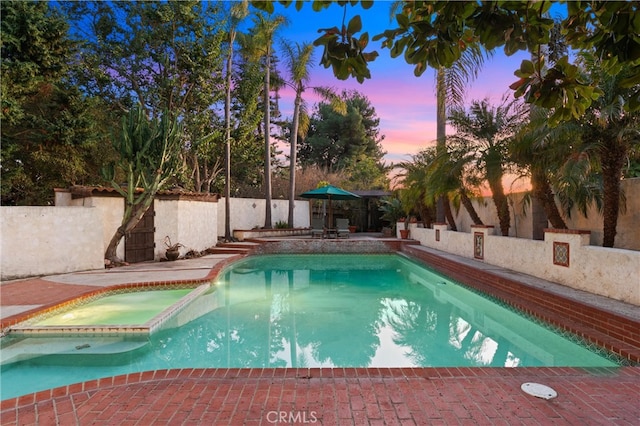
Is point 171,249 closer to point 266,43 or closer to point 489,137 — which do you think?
point 489,137

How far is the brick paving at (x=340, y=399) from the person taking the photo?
9.07 feet

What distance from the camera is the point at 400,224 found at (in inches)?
744

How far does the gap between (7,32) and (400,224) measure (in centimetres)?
1675

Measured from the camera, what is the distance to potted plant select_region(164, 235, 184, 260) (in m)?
11.9

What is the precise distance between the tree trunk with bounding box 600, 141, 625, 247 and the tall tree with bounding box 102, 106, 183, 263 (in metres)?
10.7

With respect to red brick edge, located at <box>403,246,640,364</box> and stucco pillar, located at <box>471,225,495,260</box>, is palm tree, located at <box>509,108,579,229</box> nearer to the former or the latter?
stucco pillar, located at <box>471,225,495,260</box>

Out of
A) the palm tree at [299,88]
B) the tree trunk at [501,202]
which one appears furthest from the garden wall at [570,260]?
the palm tree at [299,88]

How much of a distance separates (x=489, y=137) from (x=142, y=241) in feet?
36.0

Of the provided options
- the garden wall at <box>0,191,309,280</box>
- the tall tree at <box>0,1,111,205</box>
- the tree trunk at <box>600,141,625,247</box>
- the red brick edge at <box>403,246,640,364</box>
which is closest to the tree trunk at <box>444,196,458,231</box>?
the red brick edge at <box>403,246,640,364</box>

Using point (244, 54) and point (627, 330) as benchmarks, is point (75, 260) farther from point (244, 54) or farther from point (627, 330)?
point (244, 54)

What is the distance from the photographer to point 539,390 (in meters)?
3.19

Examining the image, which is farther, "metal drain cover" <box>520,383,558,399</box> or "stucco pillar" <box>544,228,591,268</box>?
"stucco pillar" <box>544,228,591,268</box>

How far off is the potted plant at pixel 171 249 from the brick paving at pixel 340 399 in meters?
8.93

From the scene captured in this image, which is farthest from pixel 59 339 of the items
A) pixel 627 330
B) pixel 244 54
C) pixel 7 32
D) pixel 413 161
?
pixel 244 54
